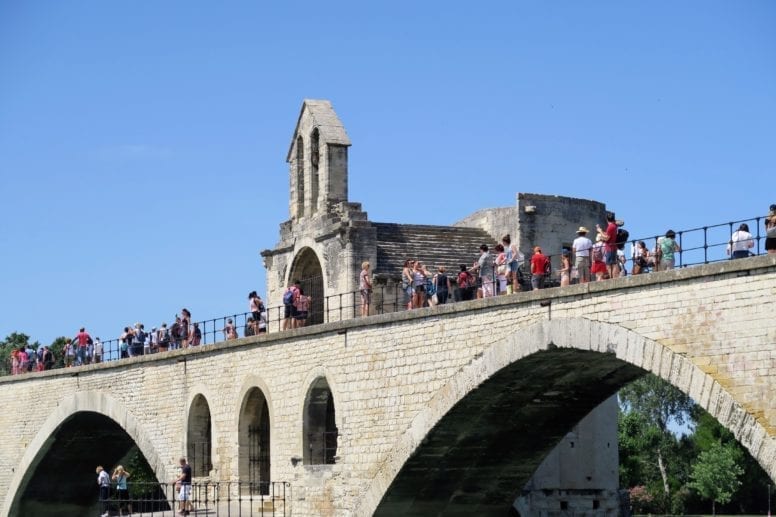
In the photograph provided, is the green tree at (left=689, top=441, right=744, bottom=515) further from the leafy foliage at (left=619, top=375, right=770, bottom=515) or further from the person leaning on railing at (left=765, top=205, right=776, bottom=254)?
the person leaning on railing at (left=765, top=205, right=776, bottom=254)

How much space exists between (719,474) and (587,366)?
41371 millimetres

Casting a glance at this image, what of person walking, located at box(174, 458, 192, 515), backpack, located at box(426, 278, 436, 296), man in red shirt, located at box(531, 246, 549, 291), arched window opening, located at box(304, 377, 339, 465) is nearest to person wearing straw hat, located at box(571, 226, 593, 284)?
man in red shirt, located at box(531, 246, 549, 291)

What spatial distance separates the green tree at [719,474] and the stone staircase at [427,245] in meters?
33.0

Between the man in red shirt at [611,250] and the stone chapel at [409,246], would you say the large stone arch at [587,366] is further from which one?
the stone chapel at [409,246]

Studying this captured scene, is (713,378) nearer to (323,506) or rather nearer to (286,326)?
(323,506)

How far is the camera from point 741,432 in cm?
2086

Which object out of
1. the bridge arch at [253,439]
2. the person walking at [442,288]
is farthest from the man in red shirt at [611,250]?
the bridge arch at [253,439]

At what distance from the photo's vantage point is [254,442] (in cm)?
3378

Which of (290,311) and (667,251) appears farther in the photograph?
(290,311)

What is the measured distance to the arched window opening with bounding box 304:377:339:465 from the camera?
31.1 metres

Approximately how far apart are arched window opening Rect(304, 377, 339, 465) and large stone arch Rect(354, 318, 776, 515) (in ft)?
8.10

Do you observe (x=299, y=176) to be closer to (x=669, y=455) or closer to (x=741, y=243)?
(x=741, y=243)

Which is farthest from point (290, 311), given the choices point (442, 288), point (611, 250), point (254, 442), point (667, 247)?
point (667, 247)

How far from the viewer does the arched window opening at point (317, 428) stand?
31.1m
